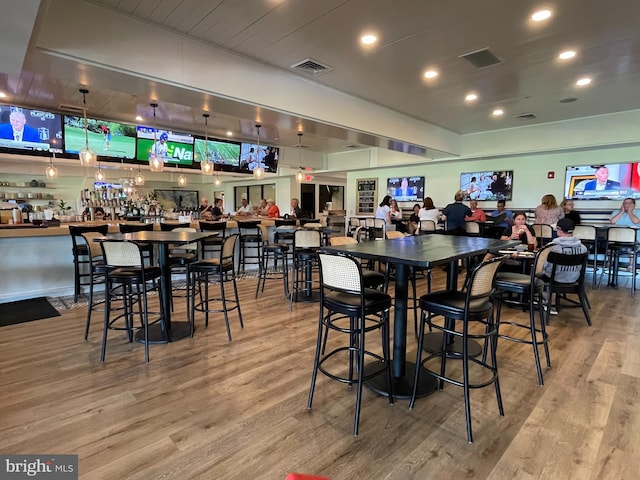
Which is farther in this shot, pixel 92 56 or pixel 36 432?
pixel 92 56

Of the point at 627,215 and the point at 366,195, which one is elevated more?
the point at 366,195

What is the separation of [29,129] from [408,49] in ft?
20.8

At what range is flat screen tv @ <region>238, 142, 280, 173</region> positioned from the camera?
347 inches

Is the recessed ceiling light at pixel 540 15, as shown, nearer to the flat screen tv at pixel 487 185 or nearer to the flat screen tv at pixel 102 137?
the flat screen tv at pixel 487 185

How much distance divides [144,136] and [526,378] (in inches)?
304

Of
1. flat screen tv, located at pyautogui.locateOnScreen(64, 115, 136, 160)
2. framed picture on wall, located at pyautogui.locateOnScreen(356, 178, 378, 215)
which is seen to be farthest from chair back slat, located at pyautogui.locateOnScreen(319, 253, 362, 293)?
framed picture on wall, located at pyautogui.locateOnScreen(356, 178, 378, 215)

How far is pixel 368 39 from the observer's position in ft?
11.7

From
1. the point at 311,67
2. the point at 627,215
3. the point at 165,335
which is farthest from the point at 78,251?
the point at 627,215

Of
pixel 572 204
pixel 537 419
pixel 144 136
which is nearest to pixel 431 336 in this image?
pixel 537 419

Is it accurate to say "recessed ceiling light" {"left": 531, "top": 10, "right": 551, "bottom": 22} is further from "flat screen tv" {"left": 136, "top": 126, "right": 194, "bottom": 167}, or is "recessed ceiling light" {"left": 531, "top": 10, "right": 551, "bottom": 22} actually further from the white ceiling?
"flat screen tv" {"left": 136, "top": 126, "right": 194, "bottom": 167}

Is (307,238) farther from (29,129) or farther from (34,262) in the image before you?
(29,129)

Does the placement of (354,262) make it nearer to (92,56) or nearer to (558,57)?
(92,56)

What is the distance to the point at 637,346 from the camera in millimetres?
3207

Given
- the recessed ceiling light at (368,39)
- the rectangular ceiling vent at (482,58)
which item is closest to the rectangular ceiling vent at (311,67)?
the recessed ceiling light at (368,39)
